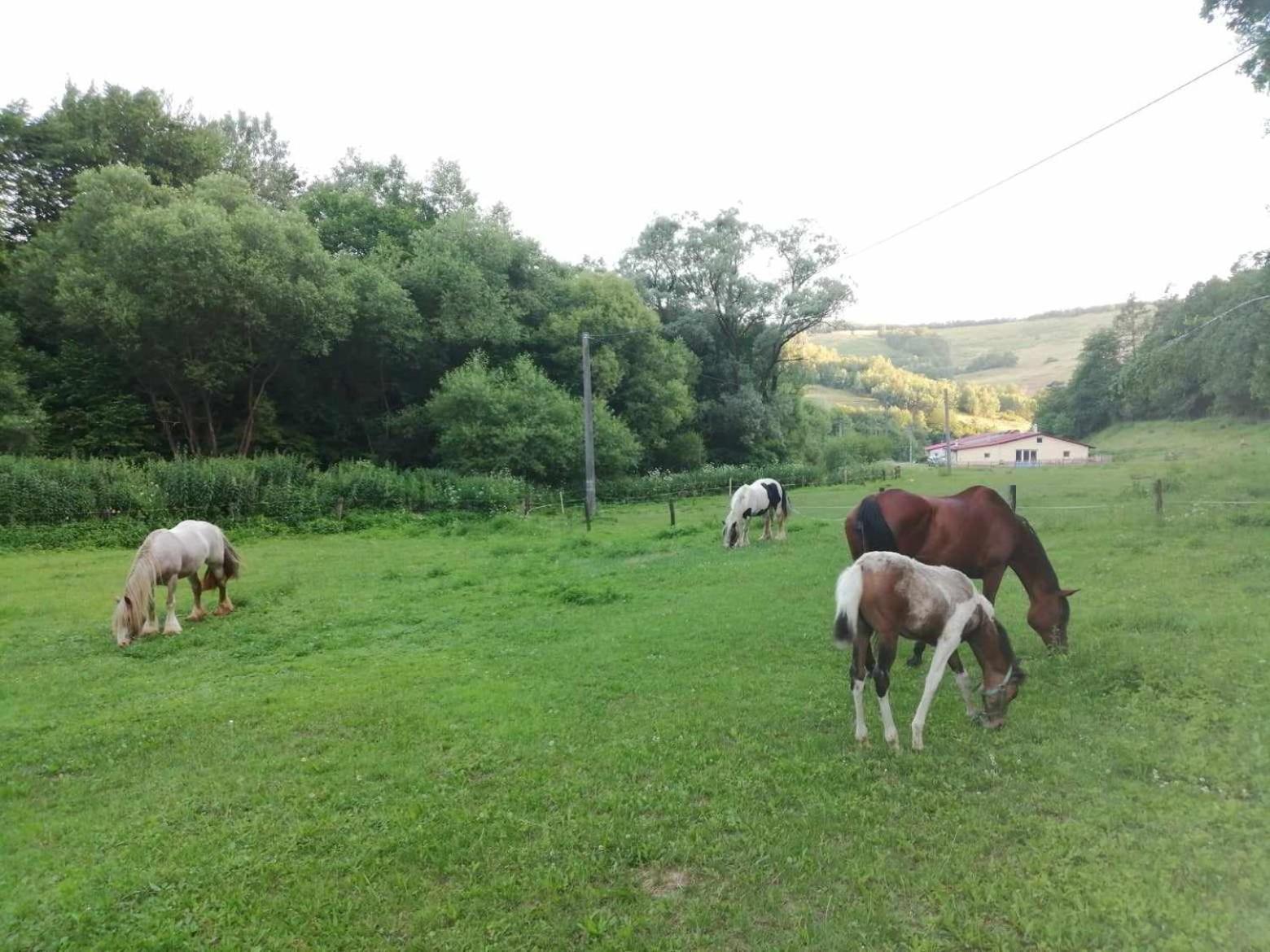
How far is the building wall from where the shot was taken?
65.1m

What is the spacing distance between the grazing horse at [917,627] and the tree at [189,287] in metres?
25.0

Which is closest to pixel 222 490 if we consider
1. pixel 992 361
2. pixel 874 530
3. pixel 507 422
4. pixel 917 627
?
pixel 507 422

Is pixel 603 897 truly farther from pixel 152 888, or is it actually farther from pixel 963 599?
pixel 963 599

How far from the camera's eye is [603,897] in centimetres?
354

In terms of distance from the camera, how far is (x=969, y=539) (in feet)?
23.6

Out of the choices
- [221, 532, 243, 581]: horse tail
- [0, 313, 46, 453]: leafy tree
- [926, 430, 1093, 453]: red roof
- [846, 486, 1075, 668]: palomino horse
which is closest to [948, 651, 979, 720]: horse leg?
[846, 486, 1075, 668]: palomino horse

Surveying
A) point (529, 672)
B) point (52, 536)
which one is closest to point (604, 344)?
point (52, 536)

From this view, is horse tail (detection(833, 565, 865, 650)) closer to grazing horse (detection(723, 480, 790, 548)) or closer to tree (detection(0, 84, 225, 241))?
grazing horse (detection(723, 480, 790, 548))

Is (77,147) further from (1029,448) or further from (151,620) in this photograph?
(1029,448)

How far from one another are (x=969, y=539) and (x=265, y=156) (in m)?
50.6

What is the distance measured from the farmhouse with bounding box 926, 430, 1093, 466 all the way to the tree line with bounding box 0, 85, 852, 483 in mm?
35187

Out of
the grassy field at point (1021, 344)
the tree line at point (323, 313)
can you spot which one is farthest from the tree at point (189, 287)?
the grassy field at point (1021, 344)

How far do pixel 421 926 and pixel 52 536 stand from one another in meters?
20.2

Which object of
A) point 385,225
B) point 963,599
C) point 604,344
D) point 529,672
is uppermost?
point 385,225
